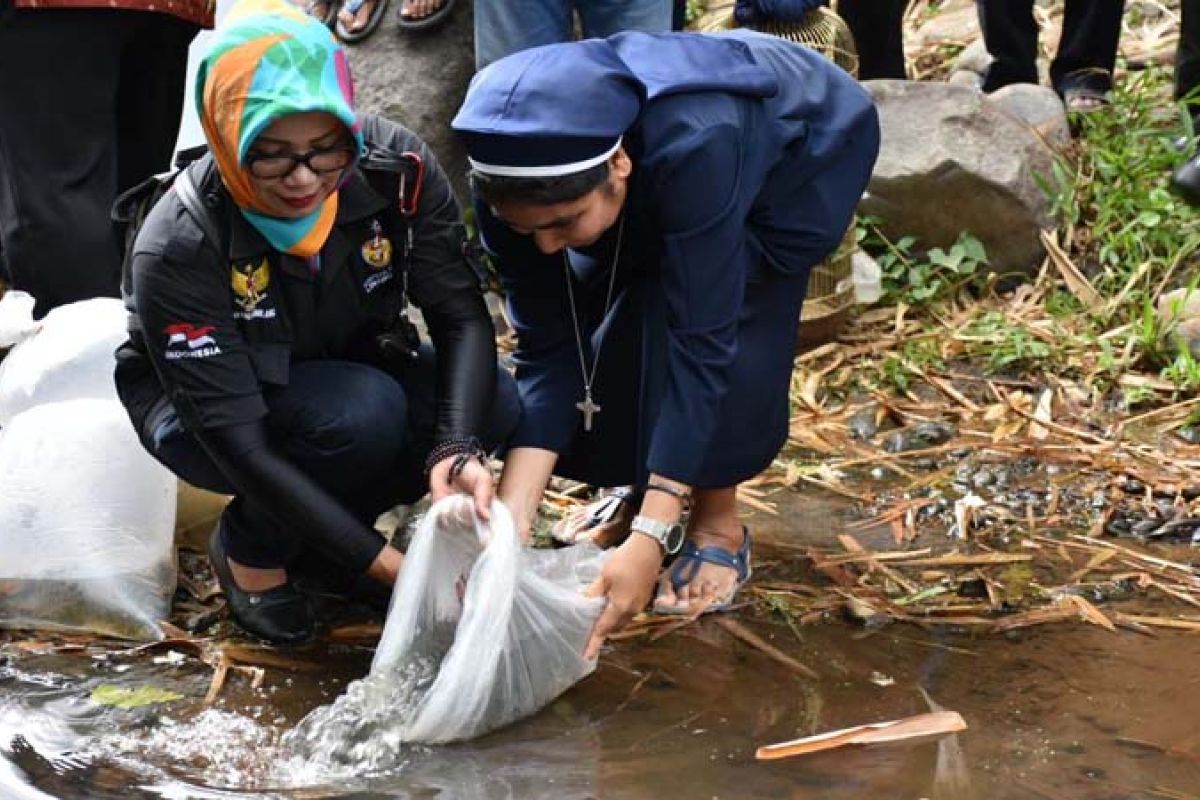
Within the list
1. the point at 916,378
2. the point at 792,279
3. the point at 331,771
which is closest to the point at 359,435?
the point at 331,771

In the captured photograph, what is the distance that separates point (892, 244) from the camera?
5504mm

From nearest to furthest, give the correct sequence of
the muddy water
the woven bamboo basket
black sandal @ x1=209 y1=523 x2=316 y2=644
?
the muddy water → black sandal @ x1=209 y1=523 x2=316 y2=644 → the woven bamboo basket

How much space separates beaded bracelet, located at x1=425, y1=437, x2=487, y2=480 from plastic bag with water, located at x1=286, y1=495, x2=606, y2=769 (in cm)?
12

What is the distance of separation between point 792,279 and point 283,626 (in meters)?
1.21

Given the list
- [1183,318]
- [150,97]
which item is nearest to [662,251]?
[150,97]

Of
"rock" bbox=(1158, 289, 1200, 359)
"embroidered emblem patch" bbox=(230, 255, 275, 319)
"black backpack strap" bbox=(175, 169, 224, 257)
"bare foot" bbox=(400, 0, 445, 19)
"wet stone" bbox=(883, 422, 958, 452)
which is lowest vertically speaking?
"wet stone" bbox=(883, 422, 958, 452)

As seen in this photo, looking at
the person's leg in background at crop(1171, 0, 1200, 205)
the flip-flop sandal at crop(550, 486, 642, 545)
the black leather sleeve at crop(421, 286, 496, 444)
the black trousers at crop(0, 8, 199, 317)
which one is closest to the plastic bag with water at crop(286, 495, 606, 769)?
the black leather sleeve at crop(421, 286, 496, 444)

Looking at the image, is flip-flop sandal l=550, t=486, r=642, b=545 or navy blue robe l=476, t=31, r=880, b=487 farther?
flip-flop sandal l=550, t=486, r=642, b=545

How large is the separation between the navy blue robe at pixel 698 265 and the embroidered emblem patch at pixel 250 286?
447 millimetres

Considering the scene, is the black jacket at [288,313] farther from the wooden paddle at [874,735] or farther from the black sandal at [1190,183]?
the black sandal at [1190,183]

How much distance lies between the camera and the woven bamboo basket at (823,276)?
5074 millimetres

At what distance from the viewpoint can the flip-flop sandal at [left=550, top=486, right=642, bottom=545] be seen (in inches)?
149

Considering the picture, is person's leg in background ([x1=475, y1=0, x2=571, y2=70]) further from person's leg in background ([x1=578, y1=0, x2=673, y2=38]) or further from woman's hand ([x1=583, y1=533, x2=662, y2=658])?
woman's hand ([x1=583, y1=533, x2=662, y2=658])

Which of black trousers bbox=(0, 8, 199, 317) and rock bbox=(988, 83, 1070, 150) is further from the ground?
black trousers bbox=(0, 8, 199, 317)
